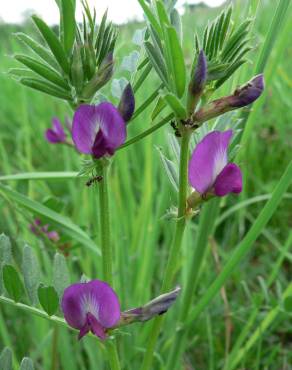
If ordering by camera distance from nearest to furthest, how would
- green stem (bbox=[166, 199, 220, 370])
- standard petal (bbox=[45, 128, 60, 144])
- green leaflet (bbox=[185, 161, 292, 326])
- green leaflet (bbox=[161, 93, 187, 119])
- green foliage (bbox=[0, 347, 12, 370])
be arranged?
green leaflet (bbox=[161, 93, 187, 119]) < green foliage (bbox=[0, 347, 12, 370]) < green leaflet (bbox=[185, 161, 292, 326]) < green stem (bbox=[166, 199, 220, 370]) < standard petal (bbox=[45, 128, 60, 144])

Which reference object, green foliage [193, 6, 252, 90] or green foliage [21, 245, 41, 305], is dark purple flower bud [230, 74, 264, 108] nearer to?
green foliage [193, 6, 252, 90]

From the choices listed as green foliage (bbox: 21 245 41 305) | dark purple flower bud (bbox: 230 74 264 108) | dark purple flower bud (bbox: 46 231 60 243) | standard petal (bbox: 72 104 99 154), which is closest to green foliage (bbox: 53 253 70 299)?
green foliage (bbox: 21 245 41 305)

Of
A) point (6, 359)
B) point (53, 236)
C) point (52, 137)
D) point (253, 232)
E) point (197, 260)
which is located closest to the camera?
point (6, 359)

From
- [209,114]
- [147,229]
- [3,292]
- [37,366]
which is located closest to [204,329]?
[147,229]

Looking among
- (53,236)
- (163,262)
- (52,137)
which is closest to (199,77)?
(53,236)

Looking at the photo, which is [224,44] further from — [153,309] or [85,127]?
[153,309]

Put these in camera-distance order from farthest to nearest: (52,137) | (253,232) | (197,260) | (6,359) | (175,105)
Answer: (52,137) → (197,260) → (253,232) → (6,359) → (175,105)

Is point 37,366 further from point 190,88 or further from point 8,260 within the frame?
point 190,88
